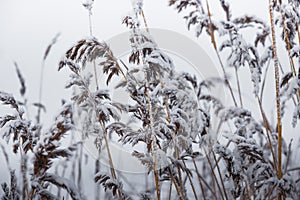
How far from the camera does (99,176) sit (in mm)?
1806

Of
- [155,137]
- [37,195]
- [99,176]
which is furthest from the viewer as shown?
[99,176]

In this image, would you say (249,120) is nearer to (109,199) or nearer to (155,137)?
(155,137)

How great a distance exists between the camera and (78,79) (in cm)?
181

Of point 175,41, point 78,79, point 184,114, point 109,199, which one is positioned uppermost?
point 175,41

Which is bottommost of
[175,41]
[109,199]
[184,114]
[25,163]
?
[109,199]

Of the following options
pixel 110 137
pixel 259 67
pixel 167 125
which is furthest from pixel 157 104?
pixel 259 67

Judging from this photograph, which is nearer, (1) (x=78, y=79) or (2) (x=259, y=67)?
(1) (x=78, y=79)

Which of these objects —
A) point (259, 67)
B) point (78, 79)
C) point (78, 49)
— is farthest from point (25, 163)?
point (259, 67)

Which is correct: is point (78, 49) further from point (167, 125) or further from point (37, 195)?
point (37, 195)

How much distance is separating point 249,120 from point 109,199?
0.82 m

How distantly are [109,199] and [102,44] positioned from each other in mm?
809

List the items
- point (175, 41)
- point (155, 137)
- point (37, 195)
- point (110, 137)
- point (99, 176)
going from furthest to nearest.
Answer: point (175, 41)
point (110, 137)
point (99, 176)
point (155, 137)
point (37, 195)

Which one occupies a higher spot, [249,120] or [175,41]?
[175,41]

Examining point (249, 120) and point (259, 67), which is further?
point (259, 67)
